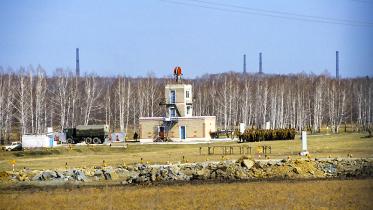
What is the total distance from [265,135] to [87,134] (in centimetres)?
1954

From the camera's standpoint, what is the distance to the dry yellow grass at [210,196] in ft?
105

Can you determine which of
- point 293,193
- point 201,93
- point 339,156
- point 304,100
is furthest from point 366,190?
point 201,93

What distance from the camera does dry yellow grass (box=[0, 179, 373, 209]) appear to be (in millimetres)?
31984

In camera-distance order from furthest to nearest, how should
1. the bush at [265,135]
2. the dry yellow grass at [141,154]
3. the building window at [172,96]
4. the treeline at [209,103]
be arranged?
the treeline at [209,103], the building window at [172,96], the bush at [265,135], the dry yellow grass at [141,154]

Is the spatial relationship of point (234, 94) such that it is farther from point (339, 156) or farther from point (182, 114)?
point (339, 156)

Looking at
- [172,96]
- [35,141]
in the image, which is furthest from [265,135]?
[35,141]

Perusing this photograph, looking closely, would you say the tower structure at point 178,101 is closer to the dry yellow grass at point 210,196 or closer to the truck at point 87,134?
the truck at point 87,134

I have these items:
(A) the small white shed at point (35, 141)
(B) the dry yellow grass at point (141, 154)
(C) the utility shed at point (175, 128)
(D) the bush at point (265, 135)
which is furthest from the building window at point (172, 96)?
(A) the small white shed at point (35, 141)

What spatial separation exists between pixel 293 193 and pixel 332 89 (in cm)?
7860

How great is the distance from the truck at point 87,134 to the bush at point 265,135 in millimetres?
15465

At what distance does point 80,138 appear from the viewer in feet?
269

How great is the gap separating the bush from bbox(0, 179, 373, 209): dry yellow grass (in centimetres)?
3335

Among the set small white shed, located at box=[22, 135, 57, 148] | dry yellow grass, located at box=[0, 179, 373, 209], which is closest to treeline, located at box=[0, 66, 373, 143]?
small white shed, located at box=[22, 135, 57, 148]

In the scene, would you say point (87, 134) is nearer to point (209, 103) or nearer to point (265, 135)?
point (265, 135)
